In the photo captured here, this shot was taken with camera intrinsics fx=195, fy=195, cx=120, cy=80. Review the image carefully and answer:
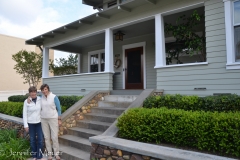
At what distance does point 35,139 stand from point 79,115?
1374 mm

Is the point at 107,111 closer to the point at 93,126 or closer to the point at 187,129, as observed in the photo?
the point at 93,126

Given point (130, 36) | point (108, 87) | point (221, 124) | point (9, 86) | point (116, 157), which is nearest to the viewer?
point (221, 124)

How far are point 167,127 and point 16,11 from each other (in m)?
17.2

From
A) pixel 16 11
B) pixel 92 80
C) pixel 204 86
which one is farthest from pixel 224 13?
pixel 16 11

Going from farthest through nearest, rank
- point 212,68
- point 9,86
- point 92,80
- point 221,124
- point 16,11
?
point 9,86, point 16,11, point 92,80, point 212,68, point 221,124

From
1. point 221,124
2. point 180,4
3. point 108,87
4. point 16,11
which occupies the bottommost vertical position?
point 221,124

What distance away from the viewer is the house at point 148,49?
4367 mm

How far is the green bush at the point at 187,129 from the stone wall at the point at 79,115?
1745mm

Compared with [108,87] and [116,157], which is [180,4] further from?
[116,157]

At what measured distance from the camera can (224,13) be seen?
4379 mm

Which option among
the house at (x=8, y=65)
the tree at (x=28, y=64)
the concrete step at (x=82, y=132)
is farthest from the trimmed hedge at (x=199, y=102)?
the house at (x=8, y=65)

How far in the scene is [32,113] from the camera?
3.75 m

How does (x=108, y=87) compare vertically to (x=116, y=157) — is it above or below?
above

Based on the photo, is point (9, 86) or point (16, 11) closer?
point (16, 11)
